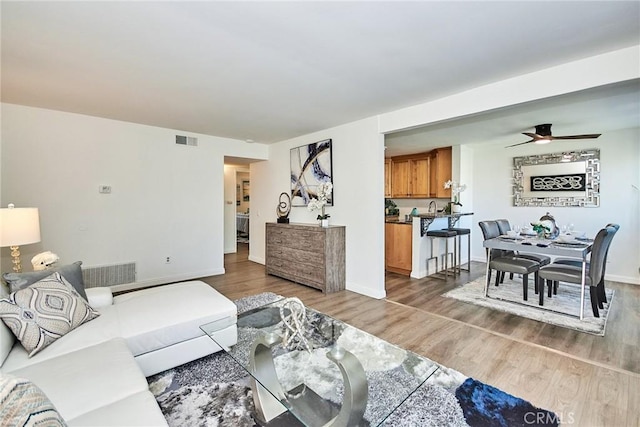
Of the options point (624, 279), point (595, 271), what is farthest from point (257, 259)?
point (624, 279)

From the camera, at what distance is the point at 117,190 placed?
4168 mm

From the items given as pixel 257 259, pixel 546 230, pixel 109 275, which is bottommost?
pixel 257 259

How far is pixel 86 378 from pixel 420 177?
6282 mm

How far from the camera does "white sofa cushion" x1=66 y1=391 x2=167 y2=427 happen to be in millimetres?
1129

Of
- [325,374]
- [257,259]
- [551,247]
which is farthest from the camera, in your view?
[257,259]

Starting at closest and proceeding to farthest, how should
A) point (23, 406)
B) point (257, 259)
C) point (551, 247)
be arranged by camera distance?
point (23, 406)
point (551, 247)
point (257, 259)

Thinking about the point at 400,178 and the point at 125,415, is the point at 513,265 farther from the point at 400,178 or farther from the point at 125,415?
the point at 125,415

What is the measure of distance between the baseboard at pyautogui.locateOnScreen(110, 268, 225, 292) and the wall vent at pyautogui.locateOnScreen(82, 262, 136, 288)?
0.23 ft

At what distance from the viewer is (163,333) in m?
2.04

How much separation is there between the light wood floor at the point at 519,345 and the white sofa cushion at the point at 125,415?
2043 mm

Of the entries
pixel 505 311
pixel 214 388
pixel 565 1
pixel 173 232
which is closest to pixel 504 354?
pixel 505 311

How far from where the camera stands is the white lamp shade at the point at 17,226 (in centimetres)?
242

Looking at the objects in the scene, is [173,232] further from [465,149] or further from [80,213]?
[465,149]

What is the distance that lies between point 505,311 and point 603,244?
124cm
